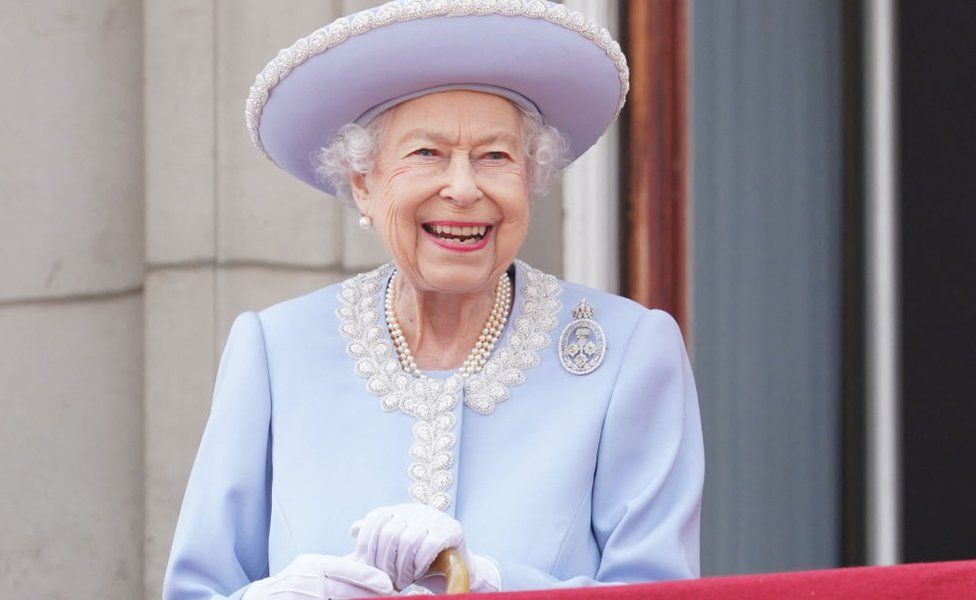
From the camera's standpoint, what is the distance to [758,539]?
5238 mm

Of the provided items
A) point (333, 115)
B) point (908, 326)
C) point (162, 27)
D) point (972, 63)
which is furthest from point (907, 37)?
point (333, 115)

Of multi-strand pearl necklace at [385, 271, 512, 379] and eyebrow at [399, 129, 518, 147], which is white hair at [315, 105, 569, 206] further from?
multi-strand pearl necklace at [385, 271, 512, 379]

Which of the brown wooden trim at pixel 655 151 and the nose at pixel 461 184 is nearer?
the nose at pixel 461 184

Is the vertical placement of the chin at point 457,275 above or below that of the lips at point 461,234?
below

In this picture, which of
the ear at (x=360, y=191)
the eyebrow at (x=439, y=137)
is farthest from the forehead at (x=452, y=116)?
the ear at (x=360, y=191)

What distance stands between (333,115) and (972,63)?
246 centimetres

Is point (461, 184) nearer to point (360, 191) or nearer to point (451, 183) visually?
point (451, 183)

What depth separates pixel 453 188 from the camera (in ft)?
9.50

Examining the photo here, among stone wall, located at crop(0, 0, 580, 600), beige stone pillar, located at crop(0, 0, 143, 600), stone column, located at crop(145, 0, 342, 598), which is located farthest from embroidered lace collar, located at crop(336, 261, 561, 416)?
beige stone pillar, located at crop(0, 0, 143, 600)

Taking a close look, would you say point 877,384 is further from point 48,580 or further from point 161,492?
point 48,580

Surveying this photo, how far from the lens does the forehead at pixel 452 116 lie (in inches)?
115

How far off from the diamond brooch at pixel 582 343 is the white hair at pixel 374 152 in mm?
194

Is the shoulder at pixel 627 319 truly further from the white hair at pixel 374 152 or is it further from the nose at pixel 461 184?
the nose at pixel 461 184

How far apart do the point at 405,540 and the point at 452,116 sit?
0.65 metres
